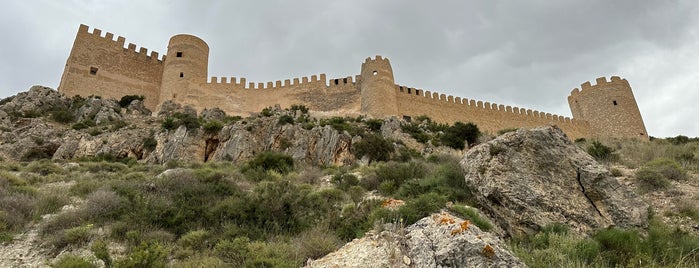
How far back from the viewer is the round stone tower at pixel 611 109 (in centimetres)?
3175

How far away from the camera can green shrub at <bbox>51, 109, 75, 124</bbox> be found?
2303 cm

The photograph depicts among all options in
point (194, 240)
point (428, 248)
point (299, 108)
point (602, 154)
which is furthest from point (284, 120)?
point (428, 248)

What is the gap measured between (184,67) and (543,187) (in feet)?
94.2

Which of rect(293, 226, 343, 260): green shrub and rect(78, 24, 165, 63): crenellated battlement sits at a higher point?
rect(78, 24, 165, 63): crenellated battlement

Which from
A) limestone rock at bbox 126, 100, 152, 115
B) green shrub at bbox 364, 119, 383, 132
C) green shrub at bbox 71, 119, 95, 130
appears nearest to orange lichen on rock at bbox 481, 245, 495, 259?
green shrub at bbox 364, 119, 383, 132

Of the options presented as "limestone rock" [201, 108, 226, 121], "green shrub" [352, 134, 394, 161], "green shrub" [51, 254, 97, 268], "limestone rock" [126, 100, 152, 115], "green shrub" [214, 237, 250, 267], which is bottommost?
"green shrub" [51, 254, 97, 268]

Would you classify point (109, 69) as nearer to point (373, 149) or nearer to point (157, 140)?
point (157, 140)

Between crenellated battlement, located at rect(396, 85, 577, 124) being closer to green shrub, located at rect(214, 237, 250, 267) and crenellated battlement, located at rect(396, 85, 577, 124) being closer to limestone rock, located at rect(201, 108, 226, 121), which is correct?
limestone rock, located at rect(201, 108, 226, 121)

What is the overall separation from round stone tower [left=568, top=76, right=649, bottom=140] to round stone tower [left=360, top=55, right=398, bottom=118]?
15.0 metres

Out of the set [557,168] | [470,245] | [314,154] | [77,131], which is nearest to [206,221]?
[470,245]

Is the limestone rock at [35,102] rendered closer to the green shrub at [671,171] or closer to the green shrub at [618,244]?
the green shrub at [618,244]

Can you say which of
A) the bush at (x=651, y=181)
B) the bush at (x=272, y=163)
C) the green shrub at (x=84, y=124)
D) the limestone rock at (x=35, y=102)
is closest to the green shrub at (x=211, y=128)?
the bush at (x=272, y=163)

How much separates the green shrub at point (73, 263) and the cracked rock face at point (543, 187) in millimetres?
5592

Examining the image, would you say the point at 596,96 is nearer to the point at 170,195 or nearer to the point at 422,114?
the point at 422,114
